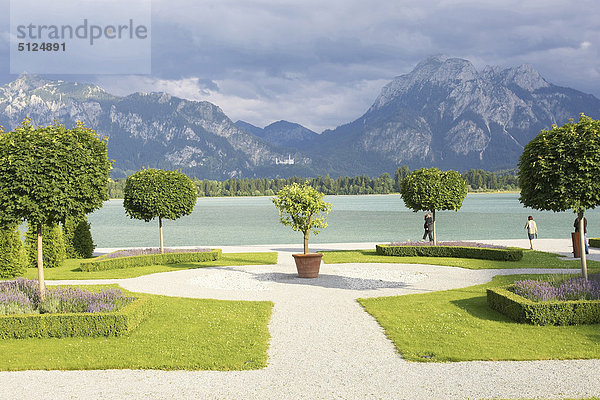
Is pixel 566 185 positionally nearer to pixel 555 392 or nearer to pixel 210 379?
pixel 555 392

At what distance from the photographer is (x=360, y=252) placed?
2728 cm

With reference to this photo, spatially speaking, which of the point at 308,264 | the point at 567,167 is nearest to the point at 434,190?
the point at 308,264

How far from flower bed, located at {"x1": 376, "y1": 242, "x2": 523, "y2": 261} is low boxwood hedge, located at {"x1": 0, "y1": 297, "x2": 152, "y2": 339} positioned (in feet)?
57.3

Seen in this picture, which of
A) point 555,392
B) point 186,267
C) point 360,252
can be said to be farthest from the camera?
point 360,252

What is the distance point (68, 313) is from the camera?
10.7m

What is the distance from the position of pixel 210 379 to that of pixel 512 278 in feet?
43.2

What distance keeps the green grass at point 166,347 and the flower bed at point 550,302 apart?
565 centimetres

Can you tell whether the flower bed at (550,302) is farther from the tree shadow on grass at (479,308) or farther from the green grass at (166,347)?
the green grass at (166,347)

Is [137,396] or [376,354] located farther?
[376,354]

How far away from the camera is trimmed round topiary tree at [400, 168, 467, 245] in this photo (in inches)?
981

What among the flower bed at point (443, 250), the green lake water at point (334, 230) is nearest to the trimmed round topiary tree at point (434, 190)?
the flower bed at point (443, 250)

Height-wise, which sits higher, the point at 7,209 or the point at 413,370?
the point at 7,209

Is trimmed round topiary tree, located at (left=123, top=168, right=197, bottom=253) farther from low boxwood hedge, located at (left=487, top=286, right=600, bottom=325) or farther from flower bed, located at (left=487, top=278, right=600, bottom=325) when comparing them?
low boxwood hedge, located at (left=487, top=286, right=600, bottom=325)

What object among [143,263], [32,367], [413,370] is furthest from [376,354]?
[143,263]
